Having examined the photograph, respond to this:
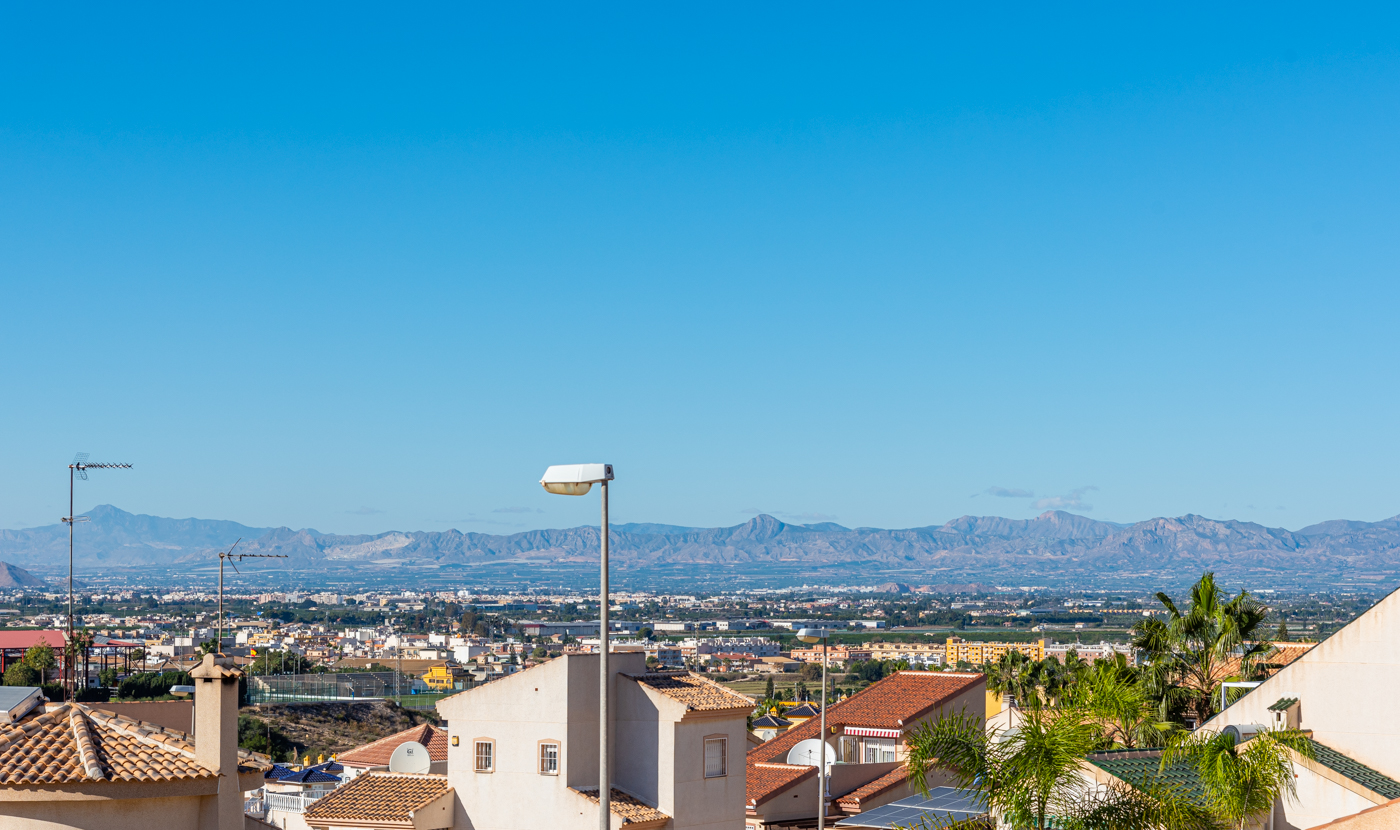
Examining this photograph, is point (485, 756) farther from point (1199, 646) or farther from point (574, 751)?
point (1199, 646)

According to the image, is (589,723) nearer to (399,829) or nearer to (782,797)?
(399,829)

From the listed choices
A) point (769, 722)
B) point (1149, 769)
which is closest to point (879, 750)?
point (1149, 769)

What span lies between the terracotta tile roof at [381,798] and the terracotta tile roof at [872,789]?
10.7m

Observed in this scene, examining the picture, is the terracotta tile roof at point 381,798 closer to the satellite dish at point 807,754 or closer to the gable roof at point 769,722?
the satellite dish at point 807,754

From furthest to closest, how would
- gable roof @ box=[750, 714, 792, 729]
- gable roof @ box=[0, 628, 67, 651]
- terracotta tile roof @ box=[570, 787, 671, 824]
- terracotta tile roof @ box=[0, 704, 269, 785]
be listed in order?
gable roof @ box=[0, 628, 67, 651] < gable roof @ box=[750, 714, 792, 729] < terracotta tile roof @ box=[570, 787, 671, 824] < terracotta tile roof @ box=[0, 704, 269, 785]

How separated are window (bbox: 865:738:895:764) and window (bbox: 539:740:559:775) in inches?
536

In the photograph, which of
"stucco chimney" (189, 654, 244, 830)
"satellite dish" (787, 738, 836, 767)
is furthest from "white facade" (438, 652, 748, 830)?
"stucco chimney" (189, 654, 244, 830)

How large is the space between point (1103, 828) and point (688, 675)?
18.1 metres

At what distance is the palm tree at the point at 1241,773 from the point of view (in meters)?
19.4

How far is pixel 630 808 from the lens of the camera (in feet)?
102

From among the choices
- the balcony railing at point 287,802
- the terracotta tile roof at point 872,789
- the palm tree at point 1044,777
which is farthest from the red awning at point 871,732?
the palm tree at point 1044,777

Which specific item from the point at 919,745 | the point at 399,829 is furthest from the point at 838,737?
the point at 919,745

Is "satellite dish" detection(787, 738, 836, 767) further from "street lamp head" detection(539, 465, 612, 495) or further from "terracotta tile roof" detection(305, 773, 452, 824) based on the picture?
"street lamp head" detection(539, 465, 612, 495)

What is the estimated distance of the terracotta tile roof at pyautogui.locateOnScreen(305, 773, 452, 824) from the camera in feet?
105
